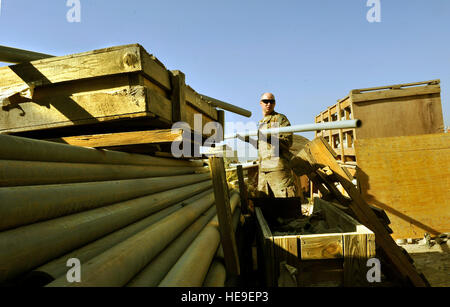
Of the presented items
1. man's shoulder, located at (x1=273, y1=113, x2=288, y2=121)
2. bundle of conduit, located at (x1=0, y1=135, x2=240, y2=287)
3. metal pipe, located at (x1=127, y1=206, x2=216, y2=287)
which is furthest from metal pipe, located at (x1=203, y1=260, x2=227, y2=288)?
man's shoulder, located at (x1=273, y1=113, x2=288, y2=121)

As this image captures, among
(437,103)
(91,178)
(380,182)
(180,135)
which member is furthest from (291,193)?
(437,103)

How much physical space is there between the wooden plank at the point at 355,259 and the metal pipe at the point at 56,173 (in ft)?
6.32

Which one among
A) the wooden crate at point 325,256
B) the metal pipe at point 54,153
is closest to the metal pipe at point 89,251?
the metal pipe at point 54,153

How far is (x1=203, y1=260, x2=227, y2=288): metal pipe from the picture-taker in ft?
5.33

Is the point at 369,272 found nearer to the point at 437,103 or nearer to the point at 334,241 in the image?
the point at 334,241

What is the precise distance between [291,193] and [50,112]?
3.77 m

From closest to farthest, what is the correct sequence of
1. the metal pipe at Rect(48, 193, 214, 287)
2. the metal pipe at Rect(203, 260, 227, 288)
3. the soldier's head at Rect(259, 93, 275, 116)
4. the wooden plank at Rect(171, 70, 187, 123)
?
the metal pipe at Rect(48, 193, 214, 287)
the metal pipe at Rect(203, 260, 227, 288)
the wooden plank at Rect(171, 70, 187, 123)
the soldier's head at Rect(259, 93, 275, 116)

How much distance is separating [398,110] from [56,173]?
24.2ft

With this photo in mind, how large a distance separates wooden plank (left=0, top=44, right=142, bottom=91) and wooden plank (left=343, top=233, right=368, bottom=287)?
207cm

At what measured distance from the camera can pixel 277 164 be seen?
4453mm

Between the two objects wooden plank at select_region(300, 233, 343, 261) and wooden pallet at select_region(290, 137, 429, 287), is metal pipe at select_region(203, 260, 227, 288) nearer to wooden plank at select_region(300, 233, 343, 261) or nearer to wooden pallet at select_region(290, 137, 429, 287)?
wooden plank at select_region(300, 233, 343, 261)

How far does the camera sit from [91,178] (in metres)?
1.69

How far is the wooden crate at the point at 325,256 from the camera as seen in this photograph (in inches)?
77.8

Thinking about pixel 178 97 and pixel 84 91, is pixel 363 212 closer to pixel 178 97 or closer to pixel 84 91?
pixel 178 97
